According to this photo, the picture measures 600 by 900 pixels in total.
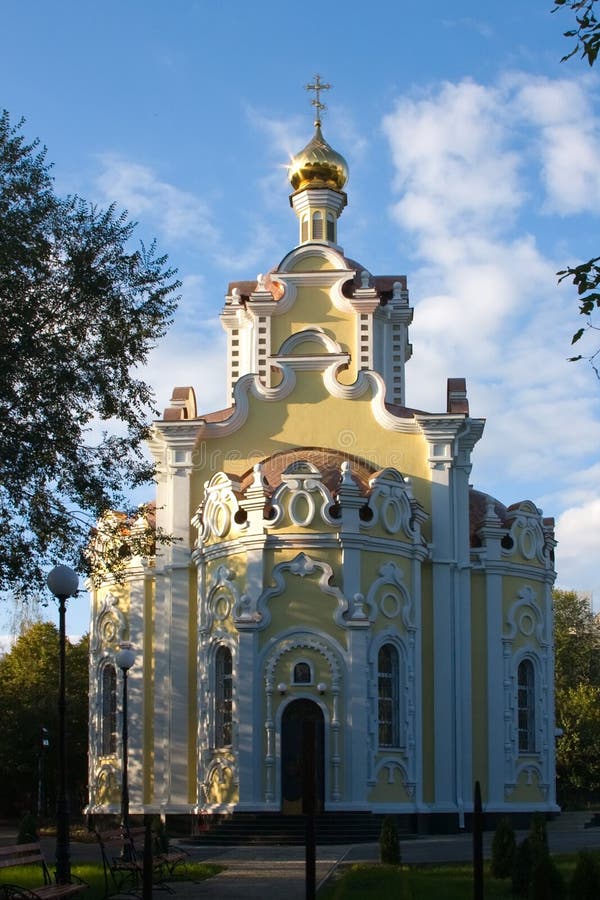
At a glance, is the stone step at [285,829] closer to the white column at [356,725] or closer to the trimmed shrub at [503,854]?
the white column at [356,725]

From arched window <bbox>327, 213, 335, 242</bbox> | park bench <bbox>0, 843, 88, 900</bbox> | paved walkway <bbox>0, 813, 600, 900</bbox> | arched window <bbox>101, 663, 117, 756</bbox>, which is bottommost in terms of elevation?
paved walkway <bbox>0, 813, 600, 900</bbox>

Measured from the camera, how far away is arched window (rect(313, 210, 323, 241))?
35.9 metres

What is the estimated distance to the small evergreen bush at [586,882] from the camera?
44.0 feet

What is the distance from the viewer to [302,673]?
27.3 meters

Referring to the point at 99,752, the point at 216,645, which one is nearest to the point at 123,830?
the point at 216,645

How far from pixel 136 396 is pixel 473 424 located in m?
13.6

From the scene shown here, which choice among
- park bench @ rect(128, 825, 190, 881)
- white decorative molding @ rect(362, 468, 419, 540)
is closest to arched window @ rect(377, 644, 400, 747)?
white decorative molding @ rect(362, 468, 419, 540)

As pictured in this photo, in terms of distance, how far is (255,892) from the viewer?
16.7 metres

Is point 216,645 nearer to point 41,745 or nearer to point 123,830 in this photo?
point 123,830

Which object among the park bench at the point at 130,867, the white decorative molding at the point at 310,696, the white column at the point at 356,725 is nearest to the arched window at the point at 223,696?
the white decorative molding at the point at 310,696

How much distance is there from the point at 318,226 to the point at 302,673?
13609 millimetres

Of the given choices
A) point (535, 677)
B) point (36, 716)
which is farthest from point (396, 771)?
point (36, 716)

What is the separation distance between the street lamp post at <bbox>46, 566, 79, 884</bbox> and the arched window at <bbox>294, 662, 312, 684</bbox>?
12.1 meters

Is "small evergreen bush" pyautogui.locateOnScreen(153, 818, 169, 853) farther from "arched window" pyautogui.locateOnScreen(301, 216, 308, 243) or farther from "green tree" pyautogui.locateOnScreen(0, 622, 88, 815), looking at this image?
"green tree" pyautogui.locateOnScreen(0, 622, 88, 815)
